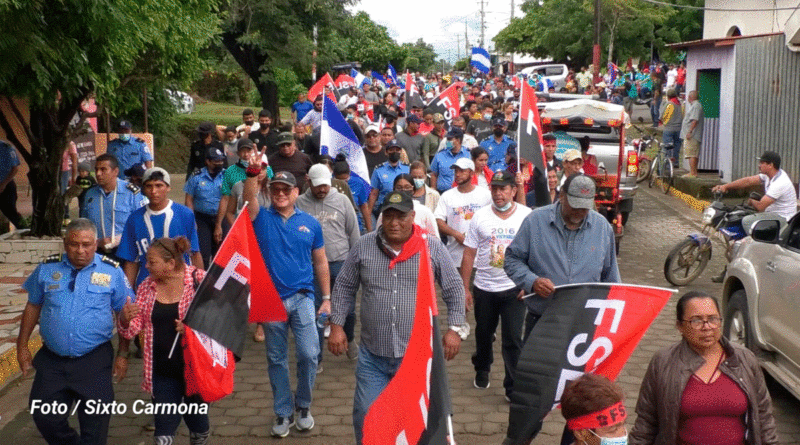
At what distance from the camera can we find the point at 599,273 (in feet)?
20.3

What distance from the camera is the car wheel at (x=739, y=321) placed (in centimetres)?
744

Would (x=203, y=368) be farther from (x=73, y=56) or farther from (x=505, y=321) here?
(x=73, y=56)

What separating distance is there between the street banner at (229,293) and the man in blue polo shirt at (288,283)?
29 centimetres

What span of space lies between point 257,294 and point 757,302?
3.75 meters

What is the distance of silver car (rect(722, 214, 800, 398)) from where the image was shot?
6.64 meters

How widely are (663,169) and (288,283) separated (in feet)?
49.2

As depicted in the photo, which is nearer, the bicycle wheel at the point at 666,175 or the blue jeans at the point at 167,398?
the blue jeans at the point at 167,398

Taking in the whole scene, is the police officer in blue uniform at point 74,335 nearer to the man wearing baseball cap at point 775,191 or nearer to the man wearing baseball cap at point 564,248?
the man wearing baseball cap at point 564,248

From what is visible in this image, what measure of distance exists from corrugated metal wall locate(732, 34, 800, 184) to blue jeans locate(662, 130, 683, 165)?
2.99 metres

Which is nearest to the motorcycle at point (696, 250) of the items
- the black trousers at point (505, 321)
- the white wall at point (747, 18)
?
the black trousers at point (505, 321)

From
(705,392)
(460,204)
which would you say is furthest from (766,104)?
(705,392)

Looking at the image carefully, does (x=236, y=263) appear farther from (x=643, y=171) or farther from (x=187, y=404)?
(x=643, y=171)

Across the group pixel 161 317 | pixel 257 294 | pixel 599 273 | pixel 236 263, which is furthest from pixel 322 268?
pixel 599 273

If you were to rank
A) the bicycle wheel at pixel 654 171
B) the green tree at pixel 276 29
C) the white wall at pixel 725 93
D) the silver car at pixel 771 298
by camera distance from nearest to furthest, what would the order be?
the silver car at pixel 771 298 < the white wall at pixel 725 93 < the bicycle wheel at pixel 654 171 < the green tree at pixel 276 29
